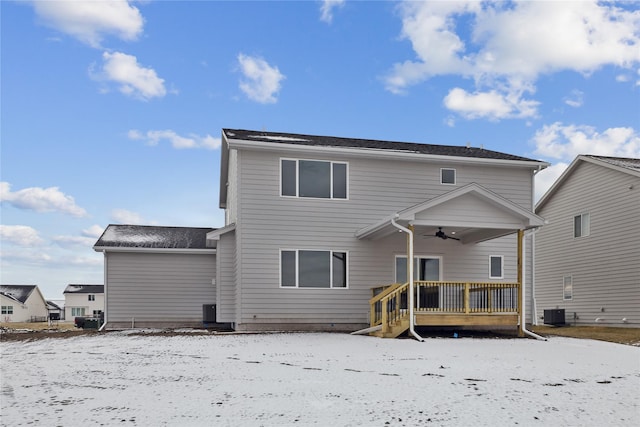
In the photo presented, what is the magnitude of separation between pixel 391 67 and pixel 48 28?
9105 millimetres

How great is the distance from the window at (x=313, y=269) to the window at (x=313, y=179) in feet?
5.48

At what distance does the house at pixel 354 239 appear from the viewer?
51.1 feet

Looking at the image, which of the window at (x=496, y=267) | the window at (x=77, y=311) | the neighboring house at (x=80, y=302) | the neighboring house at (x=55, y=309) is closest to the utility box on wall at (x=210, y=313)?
the window at (x=496, y=267)

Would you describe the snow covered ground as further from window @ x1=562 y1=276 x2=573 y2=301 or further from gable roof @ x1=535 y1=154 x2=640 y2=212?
window @ x1=562 y1=276 x2=573 y2=301

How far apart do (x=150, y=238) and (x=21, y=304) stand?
4860 cm

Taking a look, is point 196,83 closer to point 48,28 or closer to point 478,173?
point 48,28

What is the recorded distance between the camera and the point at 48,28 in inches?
555

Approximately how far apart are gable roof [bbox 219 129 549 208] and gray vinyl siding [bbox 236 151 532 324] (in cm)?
36

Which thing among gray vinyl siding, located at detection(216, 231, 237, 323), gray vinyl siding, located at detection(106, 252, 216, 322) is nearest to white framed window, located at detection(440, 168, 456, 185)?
gray vinyl siding, located at detection(216, 231, 237, 323)

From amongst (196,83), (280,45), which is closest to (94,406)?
(196,83)

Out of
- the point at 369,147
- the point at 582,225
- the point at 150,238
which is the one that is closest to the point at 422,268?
the point at 369,147

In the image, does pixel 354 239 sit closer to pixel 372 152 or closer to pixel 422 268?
pixel 422 268

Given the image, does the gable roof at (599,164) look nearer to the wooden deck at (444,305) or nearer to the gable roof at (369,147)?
the gable roof at (369,147)

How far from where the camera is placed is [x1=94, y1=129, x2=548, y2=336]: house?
15.6 m
